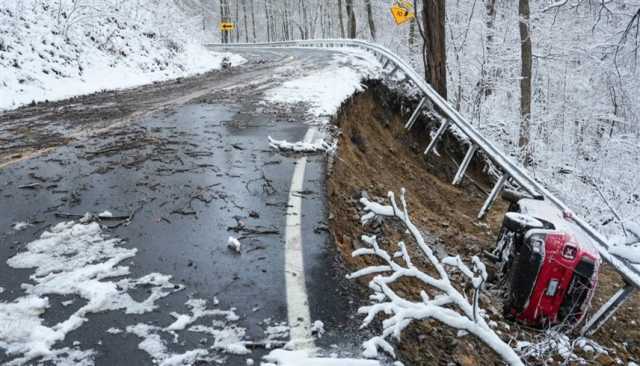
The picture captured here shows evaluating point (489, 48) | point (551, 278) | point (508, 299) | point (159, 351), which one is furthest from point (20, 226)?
point (489, 48)

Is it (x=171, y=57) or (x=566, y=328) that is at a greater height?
(x=171, y=57)

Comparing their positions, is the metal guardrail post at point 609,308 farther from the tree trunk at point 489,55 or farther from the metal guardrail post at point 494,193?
the tree trunk at point 489,55

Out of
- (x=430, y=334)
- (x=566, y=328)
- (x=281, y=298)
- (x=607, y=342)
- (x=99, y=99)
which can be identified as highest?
(x=99, y=99)

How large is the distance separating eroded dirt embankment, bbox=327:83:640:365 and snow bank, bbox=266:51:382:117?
1.00ft

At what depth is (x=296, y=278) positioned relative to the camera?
10.4ft

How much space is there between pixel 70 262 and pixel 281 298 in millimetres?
1669

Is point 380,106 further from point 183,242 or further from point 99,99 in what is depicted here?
point 183,242

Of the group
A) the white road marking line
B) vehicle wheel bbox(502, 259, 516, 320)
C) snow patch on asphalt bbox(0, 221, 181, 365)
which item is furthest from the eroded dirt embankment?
snow patch on asphalt bbox(0, 221, 181, 365)

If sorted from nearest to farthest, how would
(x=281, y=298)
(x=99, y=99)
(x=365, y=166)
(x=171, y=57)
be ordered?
(x=281, y=298)
(x=365, y=166)
(x=99, y=99)
(x=171, y=57)

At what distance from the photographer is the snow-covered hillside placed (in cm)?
1084

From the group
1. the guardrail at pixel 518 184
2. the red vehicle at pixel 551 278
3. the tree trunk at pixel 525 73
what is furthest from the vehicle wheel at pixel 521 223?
the tree trunk at pixel 525 73

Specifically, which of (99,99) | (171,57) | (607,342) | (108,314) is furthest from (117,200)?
(171,57)

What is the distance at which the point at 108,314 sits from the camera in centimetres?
273

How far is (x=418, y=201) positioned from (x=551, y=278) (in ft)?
11.4
